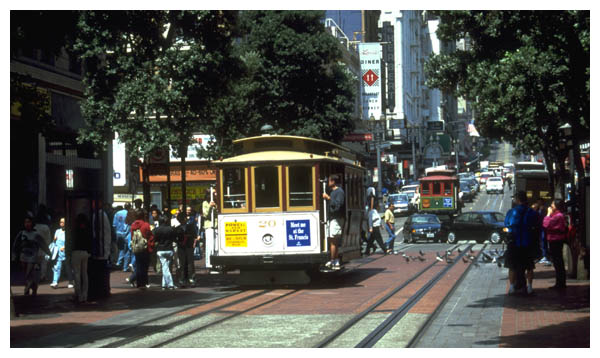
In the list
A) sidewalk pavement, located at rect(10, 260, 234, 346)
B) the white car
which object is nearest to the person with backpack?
sidewalk pavement, located at rect(10, 260, 234, 346)

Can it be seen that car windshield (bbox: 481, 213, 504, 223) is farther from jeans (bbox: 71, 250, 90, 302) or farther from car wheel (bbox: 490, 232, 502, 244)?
jeans (bbox: 71, 250, 90, 302)

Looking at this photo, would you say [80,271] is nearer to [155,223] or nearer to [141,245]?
[141,245]

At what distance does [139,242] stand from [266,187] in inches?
113

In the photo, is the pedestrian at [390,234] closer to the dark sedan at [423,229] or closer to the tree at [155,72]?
the dark sedan at [423,229]

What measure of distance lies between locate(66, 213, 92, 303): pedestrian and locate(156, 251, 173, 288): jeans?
2667 mm

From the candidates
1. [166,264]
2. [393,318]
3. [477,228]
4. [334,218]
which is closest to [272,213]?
[334,218]

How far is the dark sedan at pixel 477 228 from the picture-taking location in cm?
4150

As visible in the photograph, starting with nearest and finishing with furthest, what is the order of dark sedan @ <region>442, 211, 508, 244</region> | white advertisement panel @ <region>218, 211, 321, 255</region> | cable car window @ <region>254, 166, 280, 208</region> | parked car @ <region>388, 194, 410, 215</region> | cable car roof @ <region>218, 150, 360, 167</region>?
white advertisement panel @ <region>218, 211, 321, 255</region>
cable car roof @ <region>218, 150, 360, 167</region>
cable car window @ <region>254, 166, 280, 208</region>
dark sedan @ <region>442, 211, 508, 244</region>
parked car @ <region>388, 194, 410, 215</region>

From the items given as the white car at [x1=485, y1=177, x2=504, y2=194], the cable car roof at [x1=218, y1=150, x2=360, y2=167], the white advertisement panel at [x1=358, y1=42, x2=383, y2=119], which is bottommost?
the cable car roof at [x1=218, y1=150, x2=360, y2=167]

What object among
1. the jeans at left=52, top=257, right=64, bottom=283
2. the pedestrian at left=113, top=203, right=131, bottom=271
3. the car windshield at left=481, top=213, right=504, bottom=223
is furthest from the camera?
the car windshield at left=481, top=213, right=504, bottom=223

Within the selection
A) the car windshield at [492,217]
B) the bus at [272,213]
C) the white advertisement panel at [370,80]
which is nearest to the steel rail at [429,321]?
the bus at [272,213]

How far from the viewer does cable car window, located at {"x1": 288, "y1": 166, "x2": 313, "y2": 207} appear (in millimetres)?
20391
